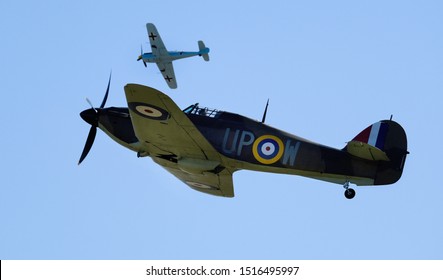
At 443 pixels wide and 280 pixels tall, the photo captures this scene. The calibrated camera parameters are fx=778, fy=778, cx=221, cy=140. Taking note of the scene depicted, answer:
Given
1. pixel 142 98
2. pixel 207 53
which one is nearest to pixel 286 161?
pixel 142 98

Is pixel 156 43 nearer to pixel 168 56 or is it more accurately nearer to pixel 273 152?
pixel 168 56

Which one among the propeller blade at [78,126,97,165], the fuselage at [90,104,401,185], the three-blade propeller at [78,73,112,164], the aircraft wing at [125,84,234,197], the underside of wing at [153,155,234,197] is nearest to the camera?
the aircraft wing at [125,84,234,197]

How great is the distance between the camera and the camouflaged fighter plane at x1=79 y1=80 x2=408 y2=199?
616 inches

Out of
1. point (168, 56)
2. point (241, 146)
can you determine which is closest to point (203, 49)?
point (168, 56)

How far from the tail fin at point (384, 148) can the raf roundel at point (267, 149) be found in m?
1.40

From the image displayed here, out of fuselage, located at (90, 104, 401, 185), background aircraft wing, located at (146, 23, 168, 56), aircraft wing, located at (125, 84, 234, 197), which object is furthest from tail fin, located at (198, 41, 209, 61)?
fuselage, located at (90, 104, 401, 185)

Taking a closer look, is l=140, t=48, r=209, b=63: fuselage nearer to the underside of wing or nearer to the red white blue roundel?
the underside of wing

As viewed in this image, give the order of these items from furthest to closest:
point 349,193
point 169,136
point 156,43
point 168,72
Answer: point 168,72 → point 156,43 → point 169,136 → point 349,193

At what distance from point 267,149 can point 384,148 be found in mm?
2385

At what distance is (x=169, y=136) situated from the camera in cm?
1605

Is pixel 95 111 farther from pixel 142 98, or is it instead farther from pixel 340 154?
pixel 340 154

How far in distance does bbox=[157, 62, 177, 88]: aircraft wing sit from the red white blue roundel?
26570mm

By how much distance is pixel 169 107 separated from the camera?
51.1ft

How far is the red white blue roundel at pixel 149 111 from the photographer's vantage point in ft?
51.0
